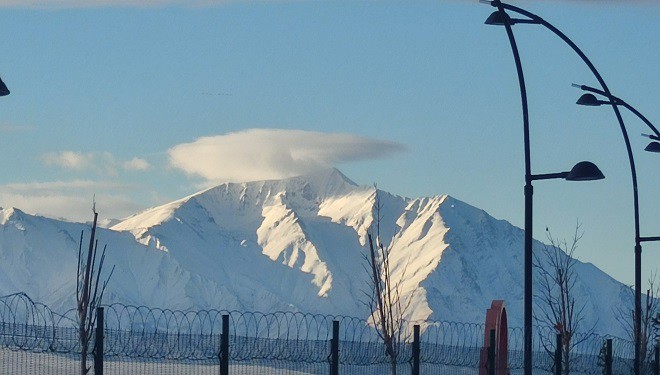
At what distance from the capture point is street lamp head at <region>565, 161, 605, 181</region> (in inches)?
1188

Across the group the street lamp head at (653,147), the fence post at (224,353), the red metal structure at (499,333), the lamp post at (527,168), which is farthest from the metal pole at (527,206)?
the street lamp head at (653,147)

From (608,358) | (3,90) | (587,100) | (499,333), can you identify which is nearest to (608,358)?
(608,358)

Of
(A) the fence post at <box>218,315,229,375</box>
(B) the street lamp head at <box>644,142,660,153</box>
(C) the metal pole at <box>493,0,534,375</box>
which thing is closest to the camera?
(A) the fence post at <box>218,315,229,375</box>

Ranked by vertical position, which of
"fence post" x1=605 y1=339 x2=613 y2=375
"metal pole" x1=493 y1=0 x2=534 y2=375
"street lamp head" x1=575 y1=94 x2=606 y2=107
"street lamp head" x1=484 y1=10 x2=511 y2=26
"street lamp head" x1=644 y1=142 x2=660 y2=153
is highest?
"street lamp head" x1=484 y1=10 x2=511 y2=26

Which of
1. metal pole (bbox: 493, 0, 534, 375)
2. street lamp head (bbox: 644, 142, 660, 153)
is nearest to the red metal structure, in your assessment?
metal pole (bbox: 493, 0, 534, 375)

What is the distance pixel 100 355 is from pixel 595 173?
11.8m

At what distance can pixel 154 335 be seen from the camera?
2483 centimetres

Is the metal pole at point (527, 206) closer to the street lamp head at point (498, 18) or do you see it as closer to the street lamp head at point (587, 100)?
the street lamp head at point (498, 18)

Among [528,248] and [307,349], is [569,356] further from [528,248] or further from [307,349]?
[307,349]

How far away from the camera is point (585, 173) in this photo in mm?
30281

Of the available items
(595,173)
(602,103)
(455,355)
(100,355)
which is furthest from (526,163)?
(100,355)

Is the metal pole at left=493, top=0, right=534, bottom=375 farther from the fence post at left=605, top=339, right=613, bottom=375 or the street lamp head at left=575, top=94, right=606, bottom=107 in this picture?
the fence post at left=605, top=339, right=613, bottom=375

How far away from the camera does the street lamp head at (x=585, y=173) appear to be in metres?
30.2

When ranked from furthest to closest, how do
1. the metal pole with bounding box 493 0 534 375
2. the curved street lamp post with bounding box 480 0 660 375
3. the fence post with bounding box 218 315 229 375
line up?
the curved street lamp post with bounding box 480 0 660 375
the metal pole with bounding box 493 0 534 375
the fence post with bounding box 218 315 229 375
